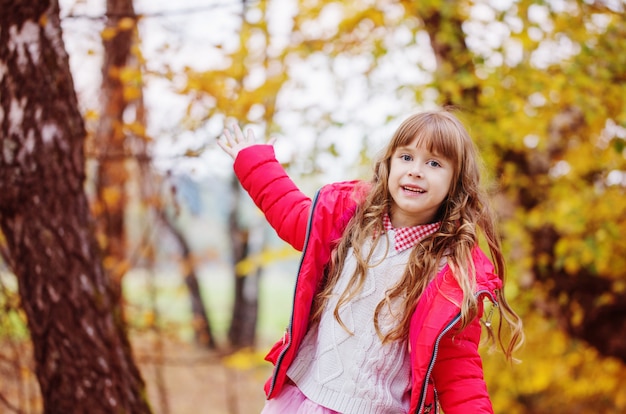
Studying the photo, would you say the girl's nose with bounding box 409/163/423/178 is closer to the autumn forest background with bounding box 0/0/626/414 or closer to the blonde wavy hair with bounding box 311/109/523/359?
the blonde wavy hair with bounding box 311/109/523/359

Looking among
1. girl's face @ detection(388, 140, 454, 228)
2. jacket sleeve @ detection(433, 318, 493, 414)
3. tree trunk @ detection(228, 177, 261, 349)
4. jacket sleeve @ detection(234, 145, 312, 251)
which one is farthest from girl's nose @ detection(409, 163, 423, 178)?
tree trunk @ detection(228, 177, 261, 349)

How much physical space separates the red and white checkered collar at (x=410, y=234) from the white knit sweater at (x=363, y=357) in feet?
0.06

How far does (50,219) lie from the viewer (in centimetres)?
266

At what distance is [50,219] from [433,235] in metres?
1.49

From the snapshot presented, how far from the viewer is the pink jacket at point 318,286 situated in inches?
77.7

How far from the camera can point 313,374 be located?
2143 millimetres

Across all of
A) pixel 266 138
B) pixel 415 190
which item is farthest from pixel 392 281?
pixel 266 138

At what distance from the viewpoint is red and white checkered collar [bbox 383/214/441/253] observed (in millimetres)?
2139

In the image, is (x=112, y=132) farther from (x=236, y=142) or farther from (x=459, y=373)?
(x=459, y=373)

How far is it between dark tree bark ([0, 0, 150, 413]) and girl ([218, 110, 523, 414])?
88cm

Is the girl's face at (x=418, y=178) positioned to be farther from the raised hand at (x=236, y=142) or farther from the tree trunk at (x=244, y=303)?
the tree trunk at (x=244, y=303)

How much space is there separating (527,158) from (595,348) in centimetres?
171

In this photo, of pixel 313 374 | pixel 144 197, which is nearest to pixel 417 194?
pixel 313 374

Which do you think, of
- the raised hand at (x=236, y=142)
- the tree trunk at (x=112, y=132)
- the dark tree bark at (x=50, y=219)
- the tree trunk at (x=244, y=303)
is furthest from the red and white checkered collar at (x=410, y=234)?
the tree trunk at (x=244, y=303)
